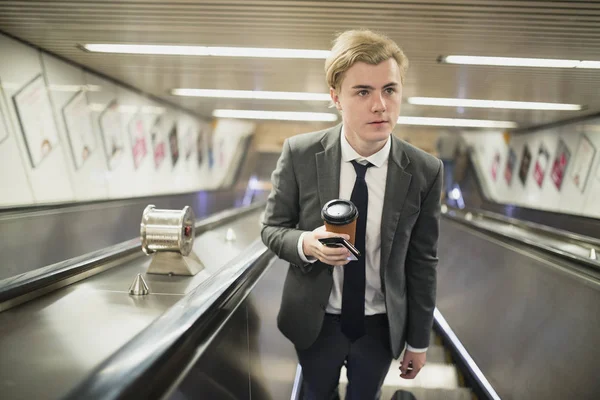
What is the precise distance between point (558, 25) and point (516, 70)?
2169 millimetres

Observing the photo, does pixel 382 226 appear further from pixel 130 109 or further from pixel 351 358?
pixel 130 109

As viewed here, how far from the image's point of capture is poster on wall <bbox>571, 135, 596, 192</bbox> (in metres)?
10.8

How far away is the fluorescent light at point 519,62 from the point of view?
693 cm

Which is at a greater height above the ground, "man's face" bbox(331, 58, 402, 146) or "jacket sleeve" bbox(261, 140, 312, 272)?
"man's face" bbox(331, 58, 402, 146)

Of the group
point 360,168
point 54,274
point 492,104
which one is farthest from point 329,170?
point 492,104

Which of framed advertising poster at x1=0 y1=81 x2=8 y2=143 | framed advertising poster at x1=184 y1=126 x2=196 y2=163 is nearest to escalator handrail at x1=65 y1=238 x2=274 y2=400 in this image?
framed advertising poster at x1=0 y1=81 x2=8 y2=143

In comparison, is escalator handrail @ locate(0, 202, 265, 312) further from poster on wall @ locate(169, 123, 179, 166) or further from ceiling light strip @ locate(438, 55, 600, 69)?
poster on wall @ locate(169, 123, 179, 166)

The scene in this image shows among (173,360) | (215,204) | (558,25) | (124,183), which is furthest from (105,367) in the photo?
(215,204)

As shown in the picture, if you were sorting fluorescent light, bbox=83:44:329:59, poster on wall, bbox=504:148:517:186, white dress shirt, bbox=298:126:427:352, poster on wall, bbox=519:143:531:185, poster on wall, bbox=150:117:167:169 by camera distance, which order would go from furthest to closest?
poster on wall, bbox=504:148:517:186
poster on wall, bbox=519:143:531:185
poster on wall, bbox=150:117:167:169
fluorescent light, bbox=83:44:329:59
white dress shirt, bbox=298:126:427:352

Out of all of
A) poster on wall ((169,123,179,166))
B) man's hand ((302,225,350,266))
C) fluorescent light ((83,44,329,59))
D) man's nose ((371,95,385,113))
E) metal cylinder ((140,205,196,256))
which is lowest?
poster on wall ((169,123,179,166))

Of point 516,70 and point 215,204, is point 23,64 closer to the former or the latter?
point 516,70

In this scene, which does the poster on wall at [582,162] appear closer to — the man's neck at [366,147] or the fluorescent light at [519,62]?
the fluorescent light at [519,62]

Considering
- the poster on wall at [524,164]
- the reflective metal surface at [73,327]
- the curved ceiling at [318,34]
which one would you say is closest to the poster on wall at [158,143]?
the curved ceiling at [318,34]

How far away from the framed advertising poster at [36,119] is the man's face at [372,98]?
22.2ft
